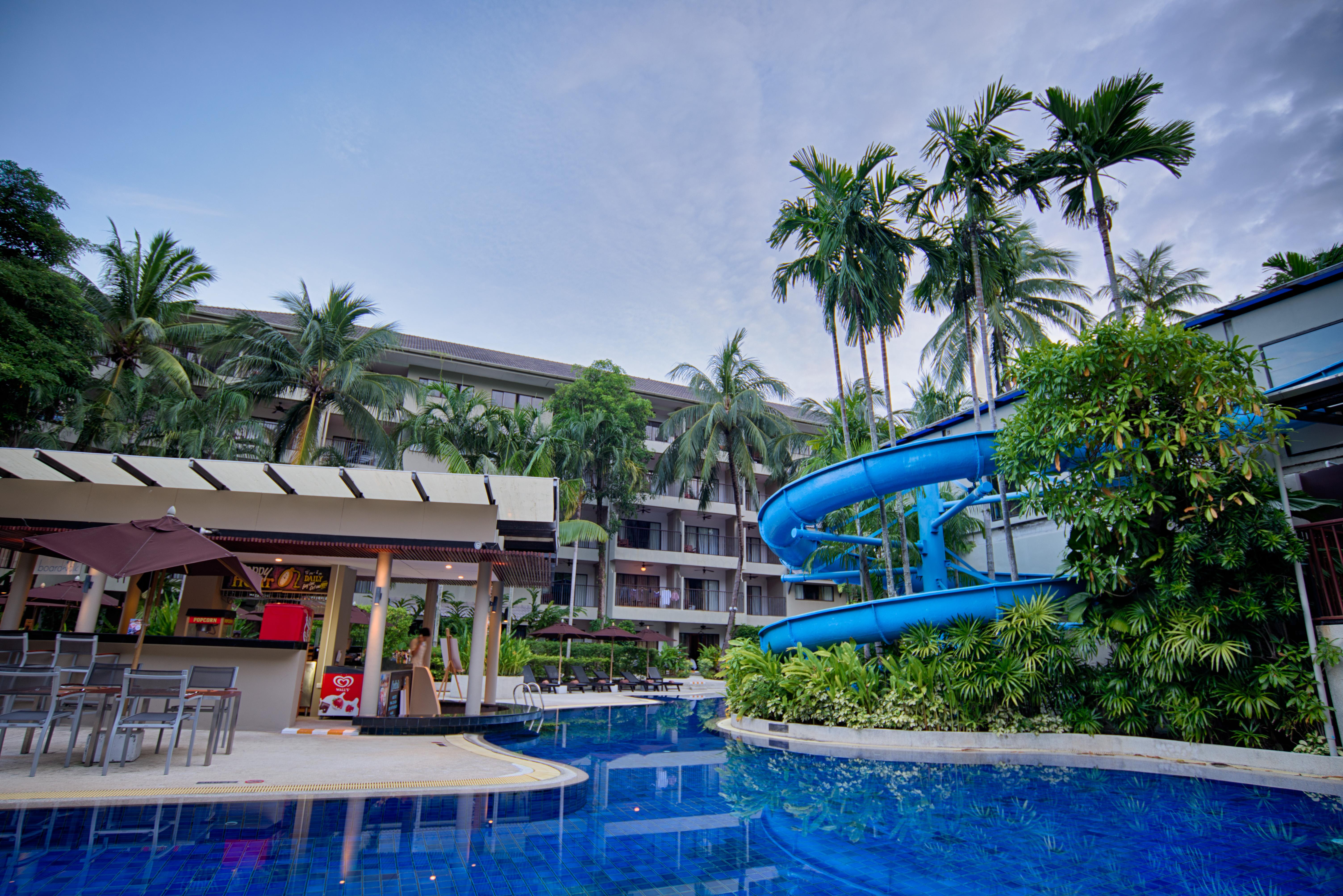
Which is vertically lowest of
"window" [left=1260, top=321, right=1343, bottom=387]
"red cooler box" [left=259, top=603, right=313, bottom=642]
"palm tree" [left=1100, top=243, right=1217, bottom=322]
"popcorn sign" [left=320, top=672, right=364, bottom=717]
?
"popcorn sign" [left=320, top=672, right=364, bottom=717]

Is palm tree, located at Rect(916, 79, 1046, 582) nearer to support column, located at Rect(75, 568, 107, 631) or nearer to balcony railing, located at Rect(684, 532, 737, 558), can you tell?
support column, located at Rect(75, 568, 107, 631)

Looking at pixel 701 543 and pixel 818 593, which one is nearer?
pixel 701 543

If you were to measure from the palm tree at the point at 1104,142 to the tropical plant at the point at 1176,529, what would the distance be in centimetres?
377

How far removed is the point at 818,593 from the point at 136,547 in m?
37.4

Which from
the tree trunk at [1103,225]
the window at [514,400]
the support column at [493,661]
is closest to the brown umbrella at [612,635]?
the support column at [493,661]

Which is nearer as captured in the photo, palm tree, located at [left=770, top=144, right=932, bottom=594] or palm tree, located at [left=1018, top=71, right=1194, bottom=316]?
palm tree, located at [left=1018, top=71, right=1194, bottom=316]

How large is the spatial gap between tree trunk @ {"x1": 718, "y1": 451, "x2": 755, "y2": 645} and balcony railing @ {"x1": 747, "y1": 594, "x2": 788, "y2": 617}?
2802 millimetres

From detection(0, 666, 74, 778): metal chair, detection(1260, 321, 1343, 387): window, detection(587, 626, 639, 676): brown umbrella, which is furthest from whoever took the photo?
detection(587, 626, 639, 676): brown umbrella

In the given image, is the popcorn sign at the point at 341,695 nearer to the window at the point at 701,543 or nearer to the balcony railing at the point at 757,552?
the window at the point at 701,543

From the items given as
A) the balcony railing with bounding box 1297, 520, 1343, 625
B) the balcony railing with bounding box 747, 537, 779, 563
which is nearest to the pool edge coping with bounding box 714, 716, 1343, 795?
the balcony railing with bounding box 1297, 520, 1343, 625

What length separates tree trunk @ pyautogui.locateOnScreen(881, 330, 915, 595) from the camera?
44.5 ft

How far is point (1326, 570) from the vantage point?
762 cm

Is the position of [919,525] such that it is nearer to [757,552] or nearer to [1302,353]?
[1302,353]

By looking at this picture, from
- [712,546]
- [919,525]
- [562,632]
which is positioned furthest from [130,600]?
[712,546]
